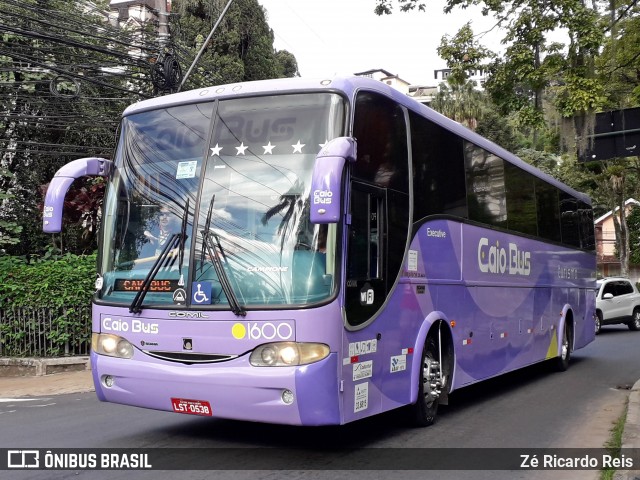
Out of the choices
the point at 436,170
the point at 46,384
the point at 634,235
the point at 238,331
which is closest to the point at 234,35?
the point at 46,384

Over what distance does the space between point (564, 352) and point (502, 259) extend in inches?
179

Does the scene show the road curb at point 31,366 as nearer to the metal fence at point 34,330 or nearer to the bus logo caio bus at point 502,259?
the metal fence at point 34,330

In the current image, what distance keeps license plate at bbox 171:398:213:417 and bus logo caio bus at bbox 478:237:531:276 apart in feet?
15.6

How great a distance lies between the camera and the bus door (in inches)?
243

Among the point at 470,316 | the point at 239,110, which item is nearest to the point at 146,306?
the point at 239,110

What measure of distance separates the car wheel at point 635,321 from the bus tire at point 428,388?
19556 mm

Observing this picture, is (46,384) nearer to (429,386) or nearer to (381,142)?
(429,386)

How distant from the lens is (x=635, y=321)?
25.4m

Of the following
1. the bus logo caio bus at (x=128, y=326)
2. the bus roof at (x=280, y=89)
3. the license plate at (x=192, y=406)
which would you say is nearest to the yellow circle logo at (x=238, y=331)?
the license plate at (x=192, y=406)

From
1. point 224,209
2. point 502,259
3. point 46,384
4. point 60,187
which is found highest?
point 60,187

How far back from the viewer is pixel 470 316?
9195mm

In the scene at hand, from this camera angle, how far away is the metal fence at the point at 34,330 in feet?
45.2

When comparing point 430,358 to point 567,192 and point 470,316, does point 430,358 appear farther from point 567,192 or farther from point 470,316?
point 567,192

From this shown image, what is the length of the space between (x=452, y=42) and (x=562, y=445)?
897cm
